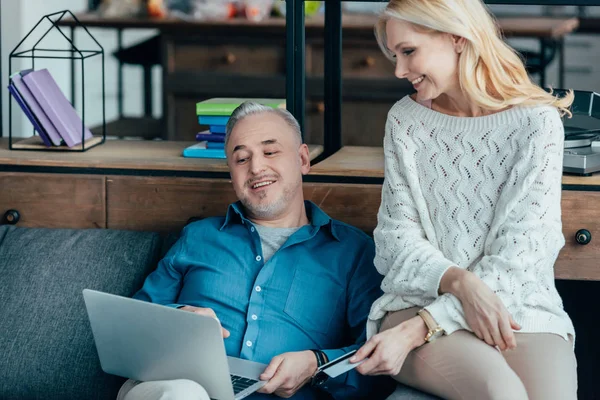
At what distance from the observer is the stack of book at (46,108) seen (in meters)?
2.44

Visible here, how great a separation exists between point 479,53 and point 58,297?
3.70 ft

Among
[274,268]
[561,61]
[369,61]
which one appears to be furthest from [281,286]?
[561,61]

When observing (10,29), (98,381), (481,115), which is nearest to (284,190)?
(481,115)

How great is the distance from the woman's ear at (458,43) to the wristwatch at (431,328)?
1.70 feet

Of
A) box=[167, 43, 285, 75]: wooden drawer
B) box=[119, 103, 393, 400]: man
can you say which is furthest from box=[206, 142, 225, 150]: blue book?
box=[167, 43, 285, 75]: wooden drawer

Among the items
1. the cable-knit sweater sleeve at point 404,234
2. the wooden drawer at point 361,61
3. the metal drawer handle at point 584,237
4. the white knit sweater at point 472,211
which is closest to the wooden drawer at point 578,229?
the metal drawer handle at point 584,237

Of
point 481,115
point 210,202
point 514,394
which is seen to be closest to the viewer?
point 514,394

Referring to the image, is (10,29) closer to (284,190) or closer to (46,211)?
(46,211)

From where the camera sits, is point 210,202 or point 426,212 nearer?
point 426,212

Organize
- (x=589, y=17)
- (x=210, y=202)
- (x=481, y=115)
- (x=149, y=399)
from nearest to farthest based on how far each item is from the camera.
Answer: (x=149, y=399), (x=481, y=115), (x=210, y=202), (x=589, y=17)

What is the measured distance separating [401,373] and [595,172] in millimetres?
725

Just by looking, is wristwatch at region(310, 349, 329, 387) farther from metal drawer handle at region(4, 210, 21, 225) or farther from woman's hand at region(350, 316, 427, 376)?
metal drawer handle at region(4, 210, 21, 225)

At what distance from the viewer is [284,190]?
6.86 ft

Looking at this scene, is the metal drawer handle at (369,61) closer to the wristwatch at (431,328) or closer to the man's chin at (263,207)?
the man's chin at (263,207)
